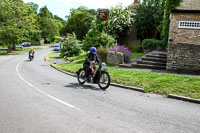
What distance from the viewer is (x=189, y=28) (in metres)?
14.4

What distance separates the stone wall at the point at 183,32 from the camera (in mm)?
14101

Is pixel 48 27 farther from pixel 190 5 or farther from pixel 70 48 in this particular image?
pixel 190 5

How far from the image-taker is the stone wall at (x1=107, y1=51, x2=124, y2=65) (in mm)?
15781

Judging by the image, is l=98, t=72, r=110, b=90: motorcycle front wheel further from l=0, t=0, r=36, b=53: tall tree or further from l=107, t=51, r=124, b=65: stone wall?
l=0, t=0, r=36, b=53: tall tree

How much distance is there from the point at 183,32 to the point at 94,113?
12.1 meters

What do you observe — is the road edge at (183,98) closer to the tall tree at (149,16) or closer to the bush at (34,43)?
the tall tree at (149,16)

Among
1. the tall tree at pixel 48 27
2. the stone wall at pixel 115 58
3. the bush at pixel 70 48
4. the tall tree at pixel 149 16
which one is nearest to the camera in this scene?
the stone wall at pixel 115 58

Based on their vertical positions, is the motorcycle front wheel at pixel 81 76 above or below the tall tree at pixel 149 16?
below

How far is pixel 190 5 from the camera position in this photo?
15492 mm

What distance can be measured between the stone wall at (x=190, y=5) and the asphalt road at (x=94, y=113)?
10.9 m

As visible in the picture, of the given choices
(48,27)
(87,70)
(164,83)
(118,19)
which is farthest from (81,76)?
(48,27)

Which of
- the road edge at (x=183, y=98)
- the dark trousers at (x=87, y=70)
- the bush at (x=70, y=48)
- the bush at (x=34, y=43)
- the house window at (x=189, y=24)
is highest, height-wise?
the house window at (x=189, y=24)

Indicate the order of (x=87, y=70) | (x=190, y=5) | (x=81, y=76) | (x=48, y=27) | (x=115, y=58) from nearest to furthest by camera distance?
(x=87, y=70) → (x=81, y=76) → (x=190, y=5) → (x=115, y=58) → (x=48, y=27)

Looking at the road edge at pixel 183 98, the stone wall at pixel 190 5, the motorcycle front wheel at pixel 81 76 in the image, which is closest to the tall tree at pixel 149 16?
the stone wall at pixel 190 5
